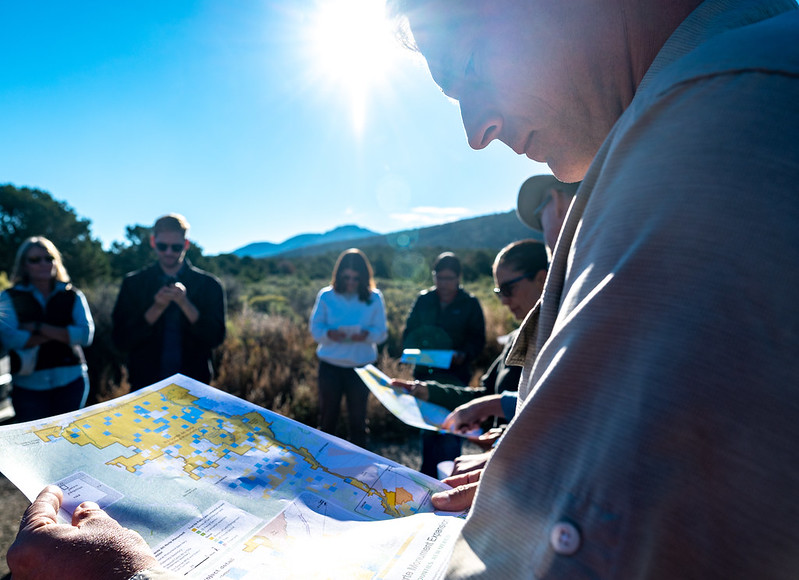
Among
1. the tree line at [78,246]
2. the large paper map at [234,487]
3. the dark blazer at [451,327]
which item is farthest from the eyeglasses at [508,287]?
the tree line at [78,246]

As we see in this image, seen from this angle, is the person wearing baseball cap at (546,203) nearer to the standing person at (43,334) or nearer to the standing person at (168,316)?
the standing person at (168,316)

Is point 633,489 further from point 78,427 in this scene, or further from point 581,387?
point 78,427

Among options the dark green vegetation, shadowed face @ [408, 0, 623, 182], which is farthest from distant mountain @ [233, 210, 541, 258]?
shadowed face @ [408, 0, 623, 182]

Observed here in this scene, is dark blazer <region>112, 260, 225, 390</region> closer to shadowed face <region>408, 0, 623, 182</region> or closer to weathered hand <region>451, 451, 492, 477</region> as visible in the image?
weathered hand <region>451, 451, 492, 477</region>

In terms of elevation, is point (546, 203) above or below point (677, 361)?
above

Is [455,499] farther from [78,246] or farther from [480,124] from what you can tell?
[78,246]

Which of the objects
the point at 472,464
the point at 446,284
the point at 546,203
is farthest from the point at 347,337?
the point at 472,464

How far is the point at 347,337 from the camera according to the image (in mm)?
4836

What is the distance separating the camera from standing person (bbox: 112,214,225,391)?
3789 mm

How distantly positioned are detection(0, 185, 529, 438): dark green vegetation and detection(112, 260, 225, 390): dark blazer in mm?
1653

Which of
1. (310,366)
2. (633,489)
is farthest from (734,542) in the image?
(310,366)

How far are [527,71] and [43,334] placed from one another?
14.9 feet

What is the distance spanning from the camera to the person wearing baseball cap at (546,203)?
8.17 feet

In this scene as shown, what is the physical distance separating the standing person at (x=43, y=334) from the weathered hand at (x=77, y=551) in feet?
12.3
